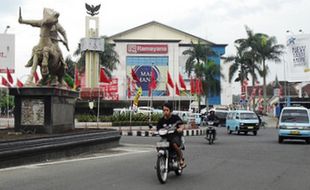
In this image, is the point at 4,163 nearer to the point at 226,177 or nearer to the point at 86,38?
the point at 226,177

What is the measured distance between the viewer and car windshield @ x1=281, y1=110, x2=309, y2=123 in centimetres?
2553

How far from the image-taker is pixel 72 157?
15398 mm

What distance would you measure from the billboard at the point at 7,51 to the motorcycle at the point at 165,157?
18387mm

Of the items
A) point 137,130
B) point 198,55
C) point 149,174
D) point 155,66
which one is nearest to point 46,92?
point 149,174

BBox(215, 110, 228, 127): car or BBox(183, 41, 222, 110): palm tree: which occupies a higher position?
BBox(183, 41, 222, 110): palm tree

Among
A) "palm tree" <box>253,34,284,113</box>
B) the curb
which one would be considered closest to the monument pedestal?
the curb

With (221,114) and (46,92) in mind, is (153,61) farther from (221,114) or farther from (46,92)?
(46,92)

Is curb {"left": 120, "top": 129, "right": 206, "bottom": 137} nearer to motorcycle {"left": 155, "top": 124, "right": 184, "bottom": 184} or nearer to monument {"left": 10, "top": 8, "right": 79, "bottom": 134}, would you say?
monument {"left": 10, "top": 8, "right": 79, "bottom": 134}

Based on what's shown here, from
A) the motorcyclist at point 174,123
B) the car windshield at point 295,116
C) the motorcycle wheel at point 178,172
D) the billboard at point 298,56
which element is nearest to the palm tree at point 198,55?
the billboard at point 298,56

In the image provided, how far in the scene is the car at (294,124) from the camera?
81.9 feet

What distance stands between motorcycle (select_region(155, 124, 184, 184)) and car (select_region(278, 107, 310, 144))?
1503 cm

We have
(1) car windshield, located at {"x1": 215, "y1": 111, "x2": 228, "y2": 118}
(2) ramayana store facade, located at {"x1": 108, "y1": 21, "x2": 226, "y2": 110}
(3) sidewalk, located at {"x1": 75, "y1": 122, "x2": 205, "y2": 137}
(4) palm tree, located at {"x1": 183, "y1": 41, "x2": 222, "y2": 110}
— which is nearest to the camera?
(3) sidewalk, located at {"x1": 75, "y1": 122, "x2": 205, "y2": 137}

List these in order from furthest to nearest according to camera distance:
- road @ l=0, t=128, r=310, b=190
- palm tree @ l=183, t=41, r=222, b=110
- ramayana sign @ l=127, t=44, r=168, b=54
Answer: ramayana sign @ l=127, t=44, r=168, b=54 < palm tree @ l=183, t=41, r=222, b=110 < road @ l=0, t=128, r=310, b=190

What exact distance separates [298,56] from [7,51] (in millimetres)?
21859
